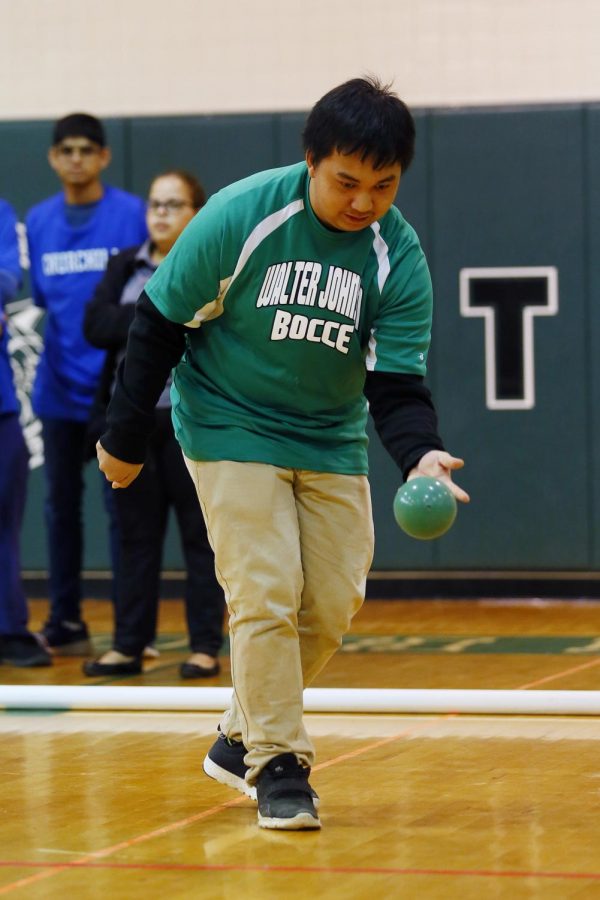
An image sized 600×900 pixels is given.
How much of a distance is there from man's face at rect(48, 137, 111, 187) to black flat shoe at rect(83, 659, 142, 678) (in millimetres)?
2070

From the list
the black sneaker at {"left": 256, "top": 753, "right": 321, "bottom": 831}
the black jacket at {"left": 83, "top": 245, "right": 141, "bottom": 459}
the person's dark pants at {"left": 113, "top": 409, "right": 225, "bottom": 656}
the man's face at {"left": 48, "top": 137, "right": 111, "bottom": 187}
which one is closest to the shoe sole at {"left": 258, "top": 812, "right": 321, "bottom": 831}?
the black sneaker at {"left": 256, "top": 753, "right": 321, "bottom": 831}

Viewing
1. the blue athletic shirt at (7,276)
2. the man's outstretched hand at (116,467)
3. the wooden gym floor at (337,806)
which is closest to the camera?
the wooden gym floor at (337,806)

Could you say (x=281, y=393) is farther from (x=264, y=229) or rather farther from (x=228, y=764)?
(x=228, y=764)

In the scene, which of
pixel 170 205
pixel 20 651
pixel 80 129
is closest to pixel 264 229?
pixel 170 205

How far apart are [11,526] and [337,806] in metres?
2.84

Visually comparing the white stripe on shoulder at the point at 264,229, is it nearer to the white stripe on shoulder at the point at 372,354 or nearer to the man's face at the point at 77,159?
the white stripe on shoulder at the point at 372,354

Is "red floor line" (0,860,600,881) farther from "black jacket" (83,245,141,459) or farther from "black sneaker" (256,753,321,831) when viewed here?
"black jacket" (83,245,141,459)

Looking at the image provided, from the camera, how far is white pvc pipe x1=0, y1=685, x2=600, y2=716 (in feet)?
15.0

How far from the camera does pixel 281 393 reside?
3689mm

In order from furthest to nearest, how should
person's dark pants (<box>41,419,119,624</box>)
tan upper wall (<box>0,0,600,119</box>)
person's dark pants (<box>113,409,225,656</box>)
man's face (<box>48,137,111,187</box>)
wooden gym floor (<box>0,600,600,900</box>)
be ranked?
tan upper wall (<box>0,0,600,119</box>)
person's dark pants (<box>41,419,119,624</box>)
man's face (<box>48,137,111,187</box>)
person's dark pants (<box>113,409,225,656</box>)
wooden gym floor (<box>0,600,600,900</box>)

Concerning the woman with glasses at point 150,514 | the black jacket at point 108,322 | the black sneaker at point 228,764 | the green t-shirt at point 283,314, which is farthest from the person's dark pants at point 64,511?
the green t-shirt at point 283,314

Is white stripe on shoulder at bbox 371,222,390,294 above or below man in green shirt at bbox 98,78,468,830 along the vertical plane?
above

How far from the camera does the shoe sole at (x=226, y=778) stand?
12.5 ft

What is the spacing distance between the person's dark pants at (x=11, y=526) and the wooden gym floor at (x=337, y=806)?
257 millimetres
